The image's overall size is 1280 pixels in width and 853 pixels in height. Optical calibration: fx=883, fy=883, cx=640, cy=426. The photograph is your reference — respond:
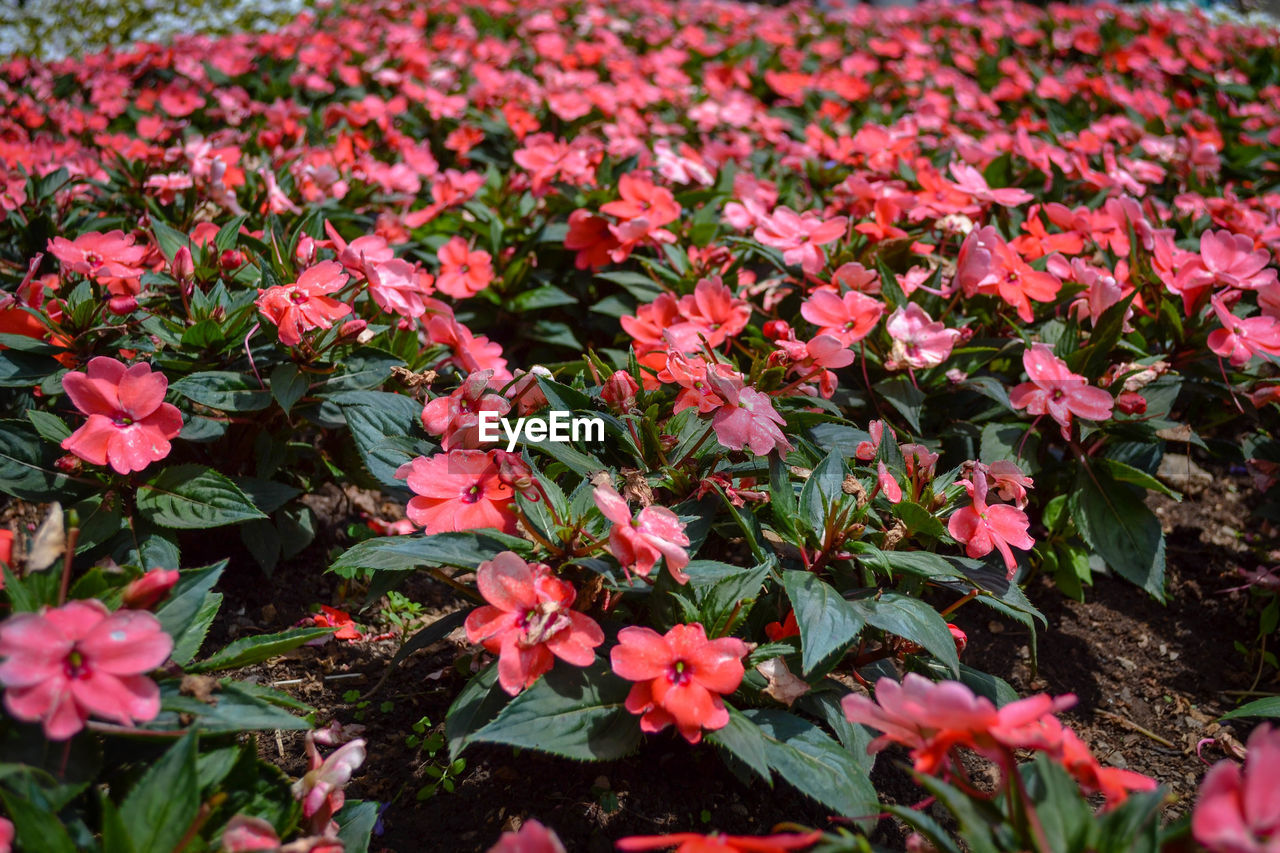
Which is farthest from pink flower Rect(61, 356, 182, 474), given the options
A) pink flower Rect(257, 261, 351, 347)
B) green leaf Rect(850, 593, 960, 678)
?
green leaf Rect(850, 593, 960, 678)

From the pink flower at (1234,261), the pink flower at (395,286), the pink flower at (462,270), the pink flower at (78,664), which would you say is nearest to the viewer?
the pink flower at (78,664)

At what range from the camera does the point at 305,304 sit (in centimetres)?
181

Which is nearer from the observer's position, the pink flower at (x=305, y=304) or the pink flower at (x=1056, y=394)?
the pink flower at (x=305, y=304)

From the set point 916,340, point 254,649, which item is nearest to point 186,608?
Answer: point 254,649

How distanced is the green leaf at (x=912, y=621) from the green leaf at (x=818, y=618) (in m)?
0.04

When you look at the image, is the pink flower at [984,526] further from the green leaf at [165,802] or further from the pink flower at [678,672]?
the green leaf at [165,802]

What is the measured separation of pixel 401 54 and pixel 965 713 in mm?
4660

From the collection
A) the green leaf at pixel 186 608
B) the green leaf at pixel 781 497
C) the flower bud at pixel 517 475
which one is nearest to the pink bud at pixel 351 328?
the flower bud at pixel 517 475

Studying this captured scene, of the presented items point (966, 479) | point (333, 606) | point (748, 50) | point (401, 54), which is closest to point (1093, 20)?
point (748, 50)

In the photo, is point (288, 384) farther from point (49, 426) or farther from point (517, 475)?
point (517, 475)

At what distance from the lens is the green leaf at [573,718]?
1.32 m

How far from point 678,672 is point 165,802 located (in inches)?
27.8

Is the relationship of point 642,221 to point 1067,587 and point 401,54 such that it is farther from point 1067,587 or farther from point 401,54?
point 401,54

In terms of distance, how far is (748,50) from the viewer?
5516 millimetres
